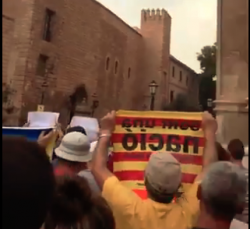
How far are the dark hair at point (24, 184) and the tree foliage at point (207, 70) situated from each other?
126ft

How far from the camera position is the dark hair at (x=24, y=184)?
1110 mm

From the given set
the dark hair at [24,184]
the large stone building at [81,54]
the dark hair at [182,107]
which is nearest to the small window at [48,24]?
the large stone building at [81,54]

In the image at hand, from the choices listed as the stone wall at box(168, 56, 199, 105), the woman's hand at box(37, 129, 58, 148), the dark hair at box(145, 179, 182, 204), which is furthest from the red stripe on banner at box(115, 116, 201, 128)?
the stone wall at box(168, 56, 199, 105)

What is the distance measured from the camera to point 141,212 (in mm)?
1918

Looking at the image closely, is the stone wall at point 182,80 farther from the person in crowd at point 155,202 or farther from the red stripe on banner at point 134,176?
the person in crowd at point 155,202

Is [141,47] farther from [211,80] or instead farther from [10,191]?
[10,191]

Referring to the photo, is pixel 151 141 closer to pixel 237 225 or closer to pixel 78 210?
pixel 237 225

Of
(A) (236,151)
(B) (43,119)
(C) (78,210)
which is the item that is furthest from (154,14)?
(C) (78,210)

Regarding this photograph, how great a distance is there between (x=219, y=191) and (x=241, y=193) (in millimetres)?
98

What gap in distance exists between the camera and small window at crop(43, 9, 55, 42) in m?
21.6

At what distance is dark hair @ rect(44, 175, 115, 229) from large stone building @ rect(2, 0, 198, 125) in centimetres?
1204

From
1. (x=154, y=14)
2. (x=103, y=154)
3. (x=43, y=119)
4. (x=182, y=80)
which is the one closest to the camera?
(x=103, y=154)

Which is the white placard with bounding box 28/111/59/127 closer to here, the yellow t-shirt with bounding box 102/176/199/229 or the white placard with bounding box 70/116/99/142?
the white placard with bounding box 70/116/99/142

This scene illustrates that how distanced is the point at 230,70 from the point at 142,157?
396 centimetres
